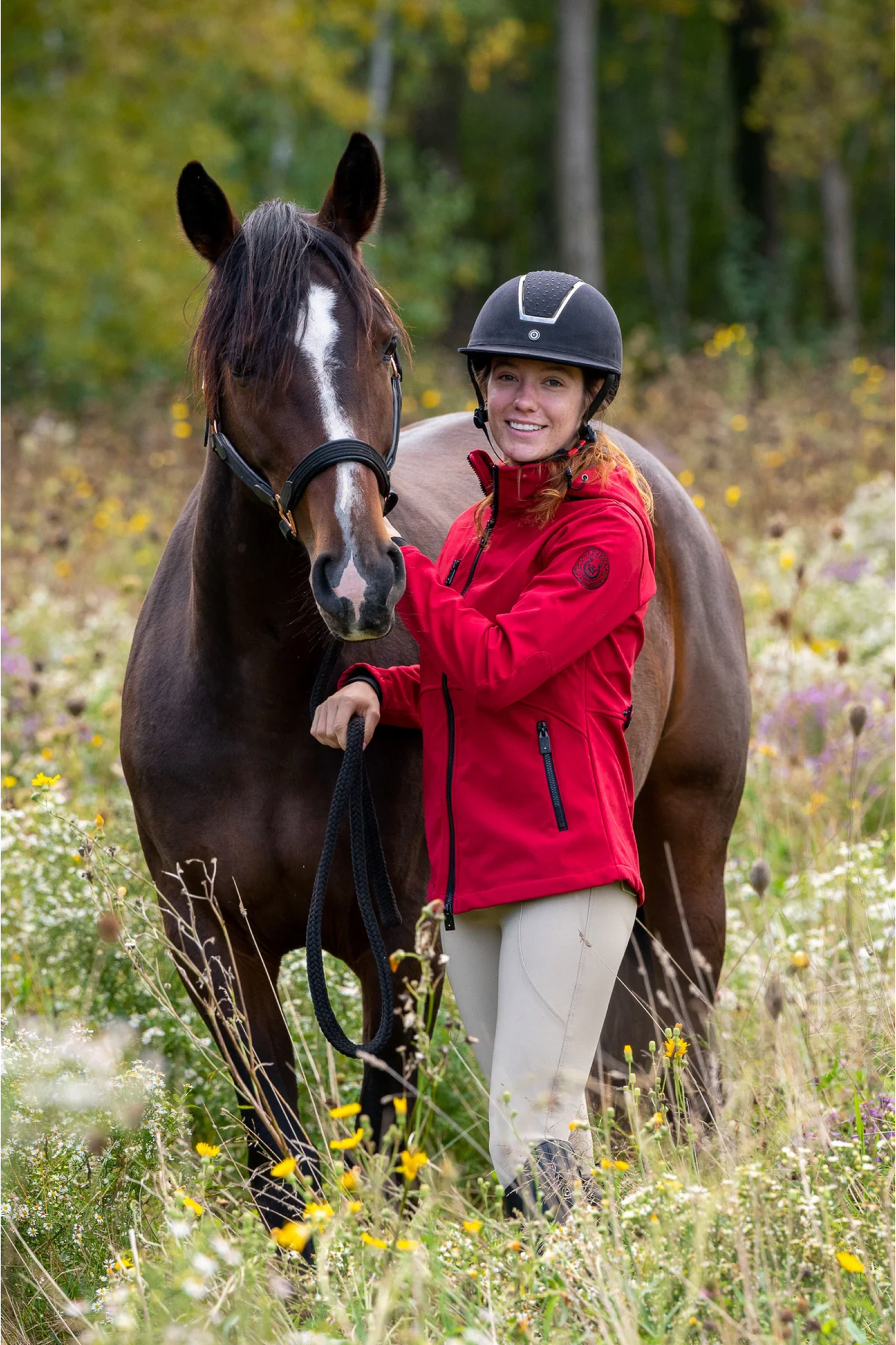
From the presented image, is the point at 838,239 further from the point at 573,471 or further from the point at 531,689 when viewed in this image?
the point at 531,689

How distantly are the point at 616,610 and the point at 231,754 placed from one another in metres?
0.89

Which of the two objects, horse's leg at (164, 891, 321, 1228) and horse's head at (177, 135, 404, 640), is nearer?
horse's head at (177, 135, 404, 640)

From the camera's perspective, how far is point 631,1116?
2.13 meters

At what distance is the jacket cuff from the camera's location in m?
2.64

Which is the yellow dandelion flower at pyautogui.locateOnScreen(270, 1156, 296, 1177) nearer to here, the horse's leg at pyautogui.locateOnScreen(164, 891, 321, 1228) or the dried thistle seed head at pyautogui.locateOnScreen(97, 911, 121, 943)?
the horse's leg at pyautogui.locateOnScreen(164, 891, 321, 1228)

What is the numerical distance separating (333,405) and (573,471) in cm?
47

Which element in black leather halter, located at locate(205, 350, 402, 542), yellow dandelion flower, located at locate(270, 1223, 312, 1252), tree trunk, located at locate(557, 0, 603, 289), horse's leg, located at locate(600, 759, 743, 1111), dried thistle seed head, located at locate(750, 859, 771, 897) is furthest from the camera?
tree trunk, located at locate(557, 0, 603, 289)

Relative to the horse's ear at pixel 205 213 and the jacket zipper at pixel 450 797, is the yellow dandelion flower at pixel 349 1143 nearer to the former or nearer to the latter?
the jacket zipper at pixel 450 797

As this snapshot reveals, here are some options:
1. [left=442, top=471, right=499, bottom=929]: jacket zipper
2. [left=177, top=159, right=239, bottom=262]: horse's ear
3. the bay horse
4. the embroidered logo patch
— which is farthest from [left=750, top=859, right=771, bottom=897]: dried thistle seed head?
[left=177, top=159, right=239, bottom=262]: horse's ear

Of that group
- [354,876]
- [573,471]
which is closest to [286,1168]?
[354,876]

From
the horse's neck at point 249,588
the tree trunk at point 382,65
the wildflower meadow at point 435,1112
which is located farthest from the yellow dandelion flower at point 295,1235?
the tree trunk at point 382,65

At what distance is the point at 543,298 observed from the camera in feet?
8.36

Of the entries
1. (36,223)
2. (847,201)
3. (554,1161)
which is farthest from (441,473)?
(847,201)

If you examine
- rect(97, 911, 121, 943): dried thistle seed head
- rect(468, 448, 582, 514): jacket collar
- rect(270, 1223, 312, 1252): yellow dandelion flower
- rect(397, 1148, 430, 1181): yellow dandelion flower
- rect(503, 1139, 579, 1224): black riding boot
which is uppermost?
rect(468, 448, 582, 514): jacket collar
